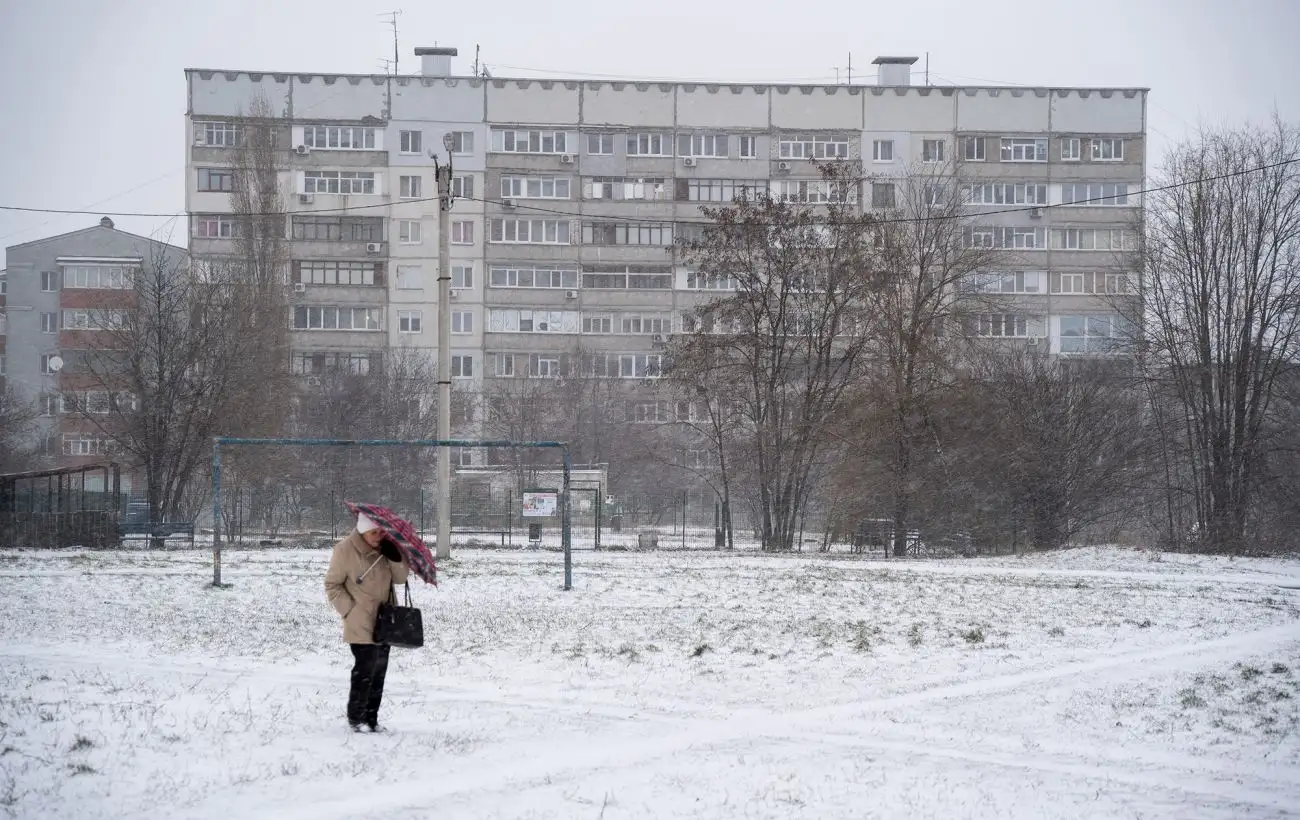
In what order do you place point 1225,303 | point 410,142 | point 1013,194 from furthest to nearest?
1. point 1013,194
2. point 410,142
3. point 1225,303

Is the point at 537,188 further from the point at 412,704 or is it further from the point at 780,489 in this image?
the point at 412,704

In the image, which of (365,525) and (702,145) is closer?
(365,525)

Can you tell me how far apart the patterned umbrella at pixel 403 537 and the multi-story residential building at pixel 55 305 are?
6998 centimetres

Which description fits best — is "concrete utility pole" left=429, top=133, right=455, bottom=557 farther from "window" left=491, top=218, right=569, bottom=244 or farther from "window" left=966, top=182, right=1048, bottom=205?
"window" left=966, top=182, right=1048, bottom=205

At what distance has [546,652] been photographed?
551 inches

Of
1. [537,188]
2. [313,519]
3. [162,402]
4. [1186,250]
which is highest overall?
[537,188]

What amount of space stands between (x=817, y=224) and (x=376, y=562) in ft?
115

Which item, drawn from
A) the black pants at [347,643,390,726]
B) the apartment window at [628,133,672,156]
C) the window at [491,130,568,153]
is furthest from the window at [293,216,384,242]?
the black pants at [347,643,390,726]

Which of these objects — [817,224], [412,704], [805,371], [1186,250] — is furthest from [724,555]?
[412,704]

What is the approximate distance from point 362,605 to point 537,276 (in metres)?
71.4

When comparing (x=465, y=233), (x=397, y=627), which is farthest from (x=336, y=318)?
(x=397, y=627)

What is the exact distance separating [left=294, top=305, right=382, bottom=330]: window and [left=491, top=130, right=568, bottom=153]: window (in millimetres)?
12608

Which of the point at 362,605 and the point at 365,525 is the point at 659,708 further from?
the point at 365,525

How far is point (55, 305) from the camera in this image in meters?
84.1
